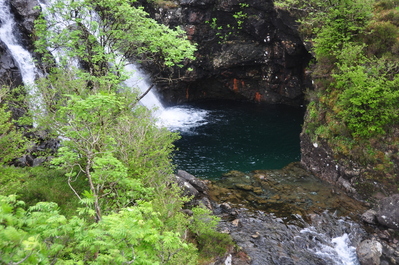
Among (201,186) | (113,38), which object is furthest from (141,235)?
(201,186)

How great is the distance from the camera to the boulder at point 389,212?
44.4ft

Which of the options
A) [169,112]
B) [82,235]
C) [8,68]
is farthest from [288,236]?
[169,112]

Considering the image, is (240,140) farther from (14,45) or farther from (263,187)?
(14,45)

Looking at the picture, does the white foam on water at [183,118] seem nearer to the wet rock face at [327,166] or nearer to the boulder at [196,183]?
the boulder at [196,183]

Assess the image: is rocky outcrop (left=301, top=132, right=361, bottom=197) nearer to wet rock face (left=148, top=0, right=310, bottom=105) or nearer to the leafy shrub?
the leafy shrub

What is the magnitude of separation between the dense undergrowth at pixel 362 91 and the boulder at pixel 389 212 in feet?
4.60

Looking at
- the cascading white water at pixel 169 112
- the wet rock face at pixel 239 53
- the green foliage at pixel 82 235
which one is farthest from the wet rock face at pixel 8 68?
the green foliage at pixel 82 235

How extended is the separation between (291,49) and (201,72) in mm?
12960

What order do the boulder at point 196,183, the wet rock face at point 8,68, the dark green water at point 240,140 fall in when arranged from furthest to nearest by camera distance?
the dark green water at point 240,140
the wet rock face at point 8,68
the boulder at point 196,183

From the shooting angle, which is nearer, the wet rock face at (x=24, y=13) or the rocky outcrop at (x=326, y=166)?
the rocky outcrop at (x=326, y=166)

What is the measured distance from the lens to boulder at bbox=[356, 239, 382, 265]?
462 inches

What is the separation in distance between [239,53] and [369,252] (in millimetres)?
29289

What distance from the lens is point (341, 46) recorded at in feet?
59.5

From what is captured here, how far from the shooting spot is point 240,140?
28.8m
